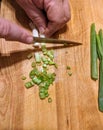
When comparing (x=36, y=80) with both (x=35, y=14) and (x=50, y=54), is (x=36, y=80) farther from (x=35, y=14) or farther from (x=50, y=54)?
(x=35, y=14)

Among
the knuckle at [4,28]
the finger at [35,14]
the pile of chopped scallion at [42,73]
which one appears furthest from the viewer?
the finger at [35,14]

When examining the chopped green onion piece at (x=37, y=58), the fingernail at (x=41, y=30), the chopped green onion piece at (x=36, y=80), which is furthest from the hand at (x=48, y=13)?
the chopped green onion piece at (x=36, y=80)

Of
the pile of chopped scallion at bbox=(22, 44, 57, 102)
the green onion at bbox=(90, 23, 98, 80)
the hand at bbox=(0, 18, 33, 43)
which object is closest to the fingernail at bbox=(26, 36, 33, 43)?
the hand at bbox=(0, 18, 33, 43)

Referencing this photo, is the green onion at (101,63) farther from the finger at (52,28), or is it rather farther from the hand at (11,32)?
the hand at (11,32)

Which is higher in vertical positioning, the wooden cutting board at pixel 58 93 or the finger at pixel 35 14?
the finger at pixel 35 14

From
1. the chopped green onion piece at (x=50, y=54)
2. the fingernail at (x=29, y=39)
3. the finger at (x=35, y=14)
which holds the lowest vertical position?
the chopped green onion piece at (x=50, y=54)

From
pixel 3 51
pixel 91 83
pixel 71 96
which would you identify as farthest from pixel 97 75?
pixel 3 51
